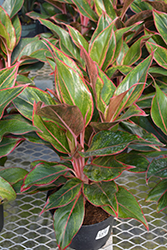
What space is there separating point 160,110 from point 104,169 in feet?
0.88

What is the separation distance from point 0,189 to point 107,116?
345mm

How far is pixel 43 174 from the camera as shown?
767 mm

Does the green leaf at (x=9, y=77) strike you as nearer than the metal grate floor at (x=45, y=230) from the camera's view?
Yes

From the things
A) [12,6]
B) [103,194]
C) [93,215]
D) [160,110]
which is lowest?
[93,215]

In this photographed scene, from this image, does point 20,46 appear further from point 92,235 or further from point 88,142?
point 92,235

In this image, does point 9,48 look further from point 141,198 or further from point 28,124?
point 141,198

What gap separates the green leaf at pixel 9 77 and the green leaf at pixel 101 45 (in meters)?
0.24

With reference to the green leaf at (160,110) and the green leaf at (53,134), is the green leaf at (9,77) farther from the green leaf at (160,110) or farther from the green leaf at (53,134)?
the green leaf at (160,110)

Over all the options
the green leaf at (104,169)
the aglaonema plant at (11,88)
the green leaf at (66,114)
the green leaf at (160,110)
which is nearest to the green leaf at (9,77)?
the aglaonema plant at (11,88)

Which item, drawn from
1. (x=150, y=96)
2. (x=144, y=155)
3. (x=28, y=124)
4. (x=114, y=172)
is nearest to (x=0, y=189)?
(x=28, y=124)

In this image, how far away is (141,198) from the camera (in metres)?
1.19

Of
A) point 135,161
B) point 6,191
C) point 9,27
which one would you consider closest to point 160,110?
point 135,161

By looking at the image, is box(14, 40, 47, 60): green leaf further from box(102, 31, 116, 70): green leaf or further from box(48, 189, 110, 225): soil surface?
box(48, 189, 110, 225): soil surface

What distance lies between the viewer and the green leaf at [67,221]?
0.75 m
